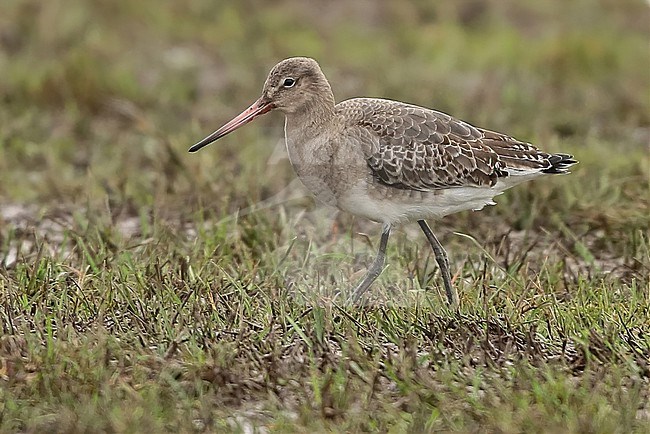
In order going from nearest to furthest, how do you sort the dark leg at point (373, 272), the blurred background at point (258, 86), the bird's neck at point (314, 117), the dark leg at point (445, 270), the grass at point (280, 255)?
1. the grass at point (280, 255)
2. the dark leg at point (445, 270)
3. the dark leg at point (373, 272)
4. the bird's neck at point (314, 117)
5. the blurred background at point (258, 86)

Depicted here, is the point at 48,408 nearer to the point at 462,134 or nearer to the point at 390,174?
the point at 390,174

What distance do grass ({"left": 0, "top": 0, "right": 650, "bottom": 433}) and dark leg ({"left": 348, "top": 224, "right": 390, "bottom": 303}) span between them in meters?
0.09

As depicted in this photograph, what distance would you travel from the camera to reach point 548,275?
224 inches

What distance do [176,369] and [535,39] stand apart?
8.14 meters

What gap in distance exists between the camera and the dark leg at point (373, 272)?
542 cm

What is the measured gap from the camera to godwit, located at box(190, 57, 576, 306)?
18.0 feet

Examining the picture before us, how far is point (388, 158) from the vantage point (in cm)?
548

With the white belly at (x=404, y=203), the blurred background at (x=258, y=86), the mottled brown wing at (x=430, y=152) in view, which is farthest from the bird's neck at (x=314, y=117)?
the blurred background at (x=258, y=86)

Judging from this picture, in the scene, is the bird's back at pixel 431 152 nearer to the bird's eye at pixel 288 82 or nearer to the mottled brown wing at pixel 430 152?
the mottled brown wing at pixel 430 152

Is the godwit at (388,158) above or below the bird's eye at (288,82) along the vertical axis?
below

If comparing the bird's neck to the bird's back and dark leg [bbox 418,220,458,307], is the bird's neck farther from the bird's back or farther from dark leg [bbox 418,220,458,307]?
dark leg [bbox 418,220,458,307]

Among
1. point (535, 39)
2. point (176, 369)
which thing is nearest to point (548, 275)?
point (176, 369)

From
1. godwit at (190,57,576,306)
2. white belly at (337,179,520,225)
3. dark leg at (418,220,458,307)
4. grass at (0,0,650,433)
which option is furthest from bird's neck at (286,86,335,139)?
dark leg at (418,220,458,307)

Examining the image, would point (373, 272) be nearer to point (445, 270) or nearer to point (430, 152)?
point (445, 270)
